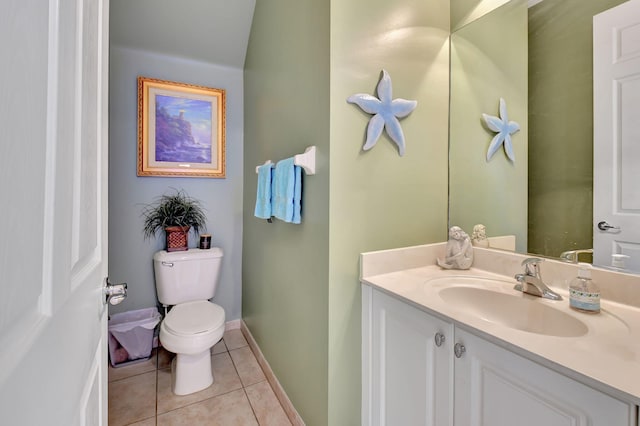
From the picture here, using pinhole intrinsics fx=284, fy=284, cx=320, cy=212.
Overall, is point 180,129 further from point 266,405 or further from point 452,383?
point 452,383

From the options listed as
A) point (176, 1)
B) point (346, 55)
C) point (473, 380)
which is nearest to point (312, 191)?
point (346, 55)

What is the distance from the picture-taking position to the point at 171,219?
2.10 meters

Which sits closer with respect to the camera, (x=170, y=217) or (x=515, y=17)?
(x=515, y=17)

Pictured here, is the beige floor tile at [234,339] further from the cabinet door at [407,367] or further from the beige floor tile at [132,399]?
the cabinet door at [407,367]

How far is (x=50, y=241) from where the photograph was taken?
1.18 ft

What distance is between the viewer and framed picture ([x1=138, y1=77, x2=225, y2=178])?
206cm

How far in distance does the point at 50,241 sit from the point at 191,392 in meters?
1.76

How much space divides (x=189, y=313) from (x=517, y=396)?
174cm

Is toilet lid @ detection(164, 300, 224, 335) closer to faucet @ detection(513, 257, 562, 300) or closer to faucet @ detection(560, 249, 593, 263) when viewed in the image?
faucet @ detection(513, 257, 562, 300)

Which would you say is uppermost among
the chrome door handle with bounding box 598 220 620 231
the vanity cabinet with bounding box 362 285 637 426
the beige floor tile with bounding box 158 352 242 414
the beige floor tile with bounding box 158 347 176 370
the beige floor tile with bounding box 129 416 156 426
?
the chrome door handle with bounding box 598 220 620 231

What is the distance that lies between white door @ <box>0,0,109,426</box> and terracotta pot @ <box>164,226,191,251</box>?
153 cm

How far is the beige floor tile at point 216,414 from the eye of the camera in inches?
59.0

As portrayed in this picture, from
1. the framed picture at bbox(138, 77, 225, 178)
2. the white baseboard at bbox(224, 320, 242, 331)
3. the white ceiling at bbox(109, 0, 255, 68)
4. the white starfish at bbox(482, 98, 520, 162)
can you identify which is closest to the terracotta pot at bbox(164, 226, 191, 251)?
the framed picture at bbox(138, 77, 225, 178)

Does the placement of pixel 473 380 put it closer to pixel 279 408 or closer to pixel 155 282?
pixel 279 408
